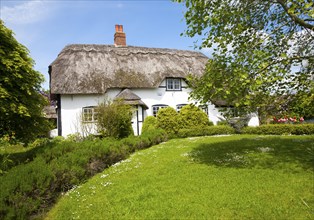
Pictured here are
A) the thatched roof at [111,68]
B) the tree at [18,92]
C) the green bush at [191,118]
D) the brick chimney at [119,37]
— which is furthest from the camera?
the brick chimney at [119,37]

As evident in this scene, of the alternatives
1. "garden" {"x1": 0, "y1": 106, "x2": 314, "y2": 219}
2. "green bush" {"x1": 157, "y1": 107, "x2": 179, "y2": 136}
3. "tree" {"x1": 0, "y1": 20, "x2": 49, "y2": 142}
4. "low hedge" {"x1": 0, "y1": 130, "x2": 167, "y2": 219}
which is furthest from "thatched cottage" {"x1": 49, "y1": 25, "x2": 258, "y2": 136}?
"garden" {"x1": 0, "y1": 106, "x2": 314, "y2": 219}

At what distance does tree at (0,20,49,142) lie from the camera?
723cm

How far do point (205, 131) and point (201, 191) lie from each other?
13.6 metres

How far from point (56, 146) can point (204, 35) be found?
6.67 m

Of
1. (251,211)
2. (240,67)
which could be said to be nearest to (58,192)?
(251,211)

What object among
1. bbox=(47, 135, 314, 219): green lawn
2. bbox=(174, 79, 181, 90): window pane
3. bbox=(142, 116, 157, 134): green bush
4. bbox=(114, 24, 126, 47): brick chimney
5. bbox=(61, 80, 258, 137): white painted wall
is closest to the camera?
bbox=(47, 135, 314, 219): green lawn

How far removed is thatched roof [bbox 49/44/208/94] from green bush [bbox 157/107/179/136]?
9.89 feet

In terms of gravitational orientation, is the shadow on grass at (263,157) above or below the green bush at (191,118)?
below

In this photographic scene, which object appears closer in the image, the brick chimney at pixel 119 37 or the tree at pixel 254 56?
the tree at pixel 254 56

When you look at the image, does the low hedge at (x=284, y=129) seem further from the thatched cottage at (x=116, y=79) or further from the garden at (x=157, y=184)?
the garden at (x=157, y=184)

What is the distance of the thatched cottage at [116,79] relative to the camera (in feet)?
63.5

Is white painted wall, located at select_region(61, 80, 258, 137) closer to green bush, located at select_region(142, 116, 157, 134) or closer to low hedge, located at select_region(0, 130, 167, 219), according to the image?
green bush, located at select_region(142, 116, 157, 134)

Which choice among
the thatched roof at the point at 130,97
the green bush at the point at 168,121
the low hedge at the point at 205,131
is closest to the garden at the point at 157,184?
the low hedge at the point at 205,131

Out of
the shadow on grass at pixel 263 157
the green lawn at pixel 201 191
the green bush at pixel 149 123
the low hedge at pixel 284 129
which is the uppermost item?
Answer: the green bush at pixel 149 123
